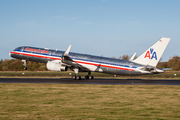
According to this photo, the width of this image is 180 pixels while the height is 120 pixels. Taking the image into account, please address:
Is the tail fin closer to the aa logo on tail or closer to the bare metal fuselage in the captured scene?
the aa logo on tail

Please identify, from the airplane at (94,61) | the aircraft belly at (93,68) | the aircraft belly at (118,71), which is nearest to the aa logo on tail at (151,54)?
the airplane at (94,61)

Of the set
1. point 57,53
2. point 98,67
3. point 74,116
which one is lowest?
point 74,116

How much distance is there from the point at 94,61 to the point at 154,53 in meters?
11.1

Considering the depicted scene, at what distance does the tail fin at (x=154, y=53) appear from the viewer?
118 ft

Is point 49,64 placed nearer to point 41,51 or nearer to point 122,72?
point 41,51

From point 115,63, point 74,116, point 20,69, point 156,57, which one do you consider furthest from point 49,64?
point 20,69

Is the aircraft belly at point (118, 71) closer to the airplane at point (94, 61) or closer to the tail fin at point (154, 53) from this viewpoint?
the airplane at point (94, 61)

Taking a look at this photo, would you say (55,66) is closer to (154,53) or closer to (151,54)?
(151,54)

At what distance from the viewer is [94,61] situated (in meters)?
40.5

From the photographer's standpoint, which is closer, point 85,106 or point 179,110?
point 179,110

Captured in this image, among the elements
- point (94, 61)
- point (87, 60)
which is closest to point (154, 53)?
point (94, 61)

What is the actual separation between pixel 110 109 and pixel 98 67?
89.6 feet

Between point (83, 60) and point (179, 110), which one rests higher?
point (83, 60)

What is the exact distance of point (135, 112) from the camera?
12.1 metres
